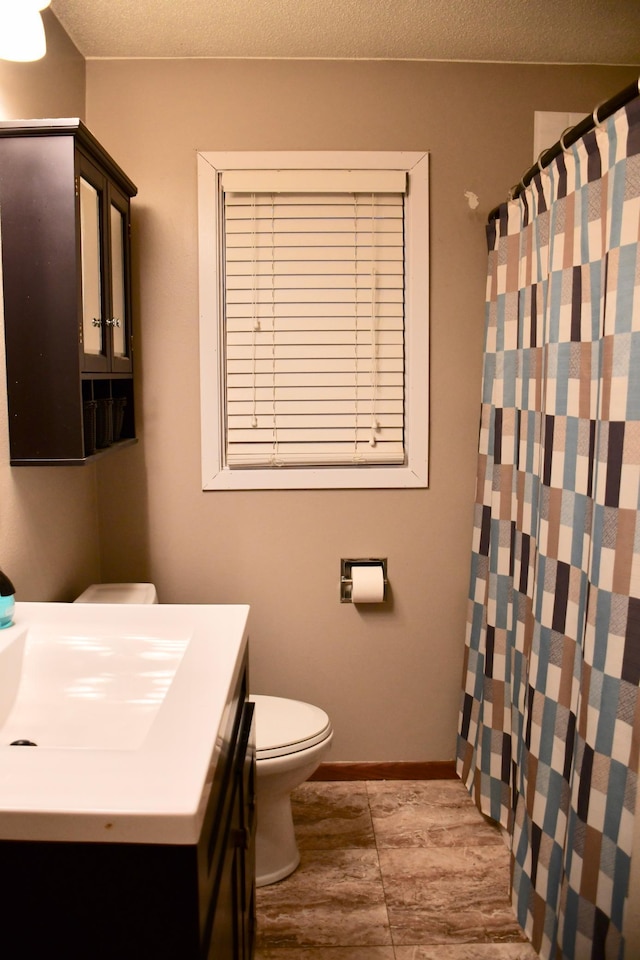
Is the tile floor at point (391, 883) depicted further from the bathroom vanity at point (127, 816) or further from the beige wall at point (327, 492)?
the bathroom vanity at point (127, 816)

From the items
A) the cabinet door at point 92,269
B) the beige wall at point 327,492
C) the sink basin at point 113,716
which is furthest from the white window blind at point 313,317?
the sink basin at point 113,716

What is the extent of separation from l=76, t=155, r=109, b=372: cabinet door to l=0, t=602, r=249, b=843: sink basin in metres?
0.68

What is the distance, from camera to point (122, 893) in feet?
3.04

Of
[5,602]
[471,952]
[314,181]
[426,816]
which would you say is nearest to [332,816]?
[426,816]

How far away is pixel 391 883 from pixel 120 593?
3.85 feet

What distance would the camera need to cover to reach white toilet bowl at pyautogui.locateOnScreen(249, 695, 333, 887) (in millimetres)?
Answer: 2131

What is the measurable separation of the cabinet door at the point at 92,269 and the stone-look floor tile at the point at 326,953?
1522 millimetres

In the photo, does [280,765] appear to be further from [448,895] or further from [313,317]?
[313,317]

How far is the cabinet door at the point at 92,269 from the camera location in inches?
76.5

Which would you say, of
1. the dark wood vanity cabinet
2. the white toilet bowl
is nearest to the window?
the white toilet bowl

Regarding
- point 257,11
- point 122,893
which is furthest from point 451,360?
point 122,893

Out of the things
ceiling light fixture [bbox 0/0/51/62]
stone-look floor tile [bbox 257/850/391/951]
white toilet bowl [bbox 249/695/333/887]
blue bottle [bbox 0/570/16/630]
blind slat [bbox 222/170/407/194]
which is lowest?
stone-look floor tile [bbox 257/850/391/951]

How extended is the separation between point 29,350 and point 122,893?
1.33 metres

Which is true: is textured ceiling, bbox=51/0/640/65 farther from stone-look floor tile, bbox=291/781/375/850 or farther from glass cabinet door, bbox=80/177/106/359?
stone-look floor tile, bbox=291/781/375/850
